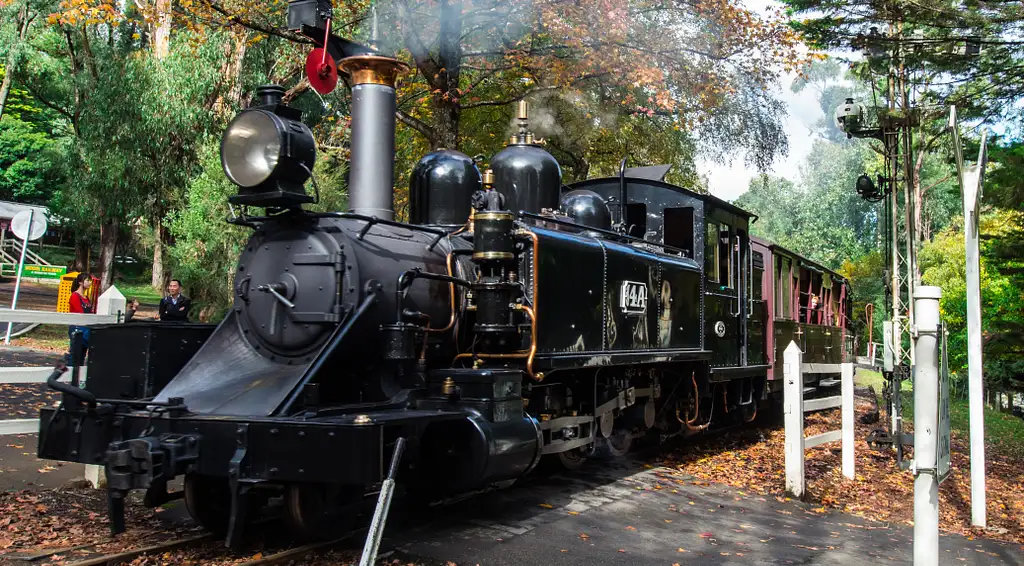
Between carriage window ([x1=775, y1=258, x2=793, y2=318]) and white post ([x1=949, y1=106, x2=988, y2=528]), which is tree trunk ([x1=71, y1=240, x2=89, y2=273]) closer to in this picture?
carriage window ([x1=775, y1=258, x2=793, y2=318])

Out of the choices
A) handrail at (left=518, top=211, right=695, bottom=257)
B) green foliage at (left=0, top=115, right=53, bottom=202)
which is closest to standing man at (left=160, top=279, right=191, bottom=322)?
handrail at (left=518, top=211, right=695, bottom=257)

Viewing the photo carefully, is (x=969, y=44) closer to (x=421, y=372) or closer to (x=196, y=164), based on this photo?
(x=421, y=372)

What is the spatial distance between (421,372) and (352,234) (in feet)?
3.36

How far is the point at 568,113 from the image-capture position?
17.9 meters

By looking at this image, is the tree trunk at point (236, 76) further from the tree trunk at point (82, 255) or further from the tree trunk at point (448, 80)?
the tree trunk at point (82, 255)

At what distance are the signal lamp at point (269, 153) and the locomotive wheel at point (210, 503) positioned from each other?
1817 millimetres

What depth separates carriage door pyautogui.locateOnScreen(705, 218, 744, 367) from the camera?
9500mm

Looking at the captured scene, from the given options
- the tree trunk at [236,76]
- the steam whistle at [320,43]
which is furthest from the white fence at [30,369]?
the tree trunk at [236,76]

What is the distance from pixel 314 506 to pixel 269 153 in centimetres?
220

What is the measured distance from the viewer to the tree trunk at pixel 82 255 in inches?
1305

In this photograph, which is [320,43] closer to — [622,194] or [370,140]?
[370,140]

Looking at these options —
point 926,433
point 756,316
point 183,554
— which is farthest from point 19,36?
point 926,433

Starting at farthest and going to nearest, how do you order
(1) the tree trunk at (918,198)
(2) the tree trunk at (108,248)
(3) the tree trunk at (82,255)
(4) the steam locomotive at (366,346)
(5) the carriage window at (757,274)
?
(3) the tree trunk at (82,255) → (2) the tree trunk at (108,248) → (1) the tree trunk at (918,198) → (5) the carriage window at (757,274) → (4) the steam locomotive at (366,346)

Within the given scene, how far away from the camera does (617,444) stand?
8.80 meters
